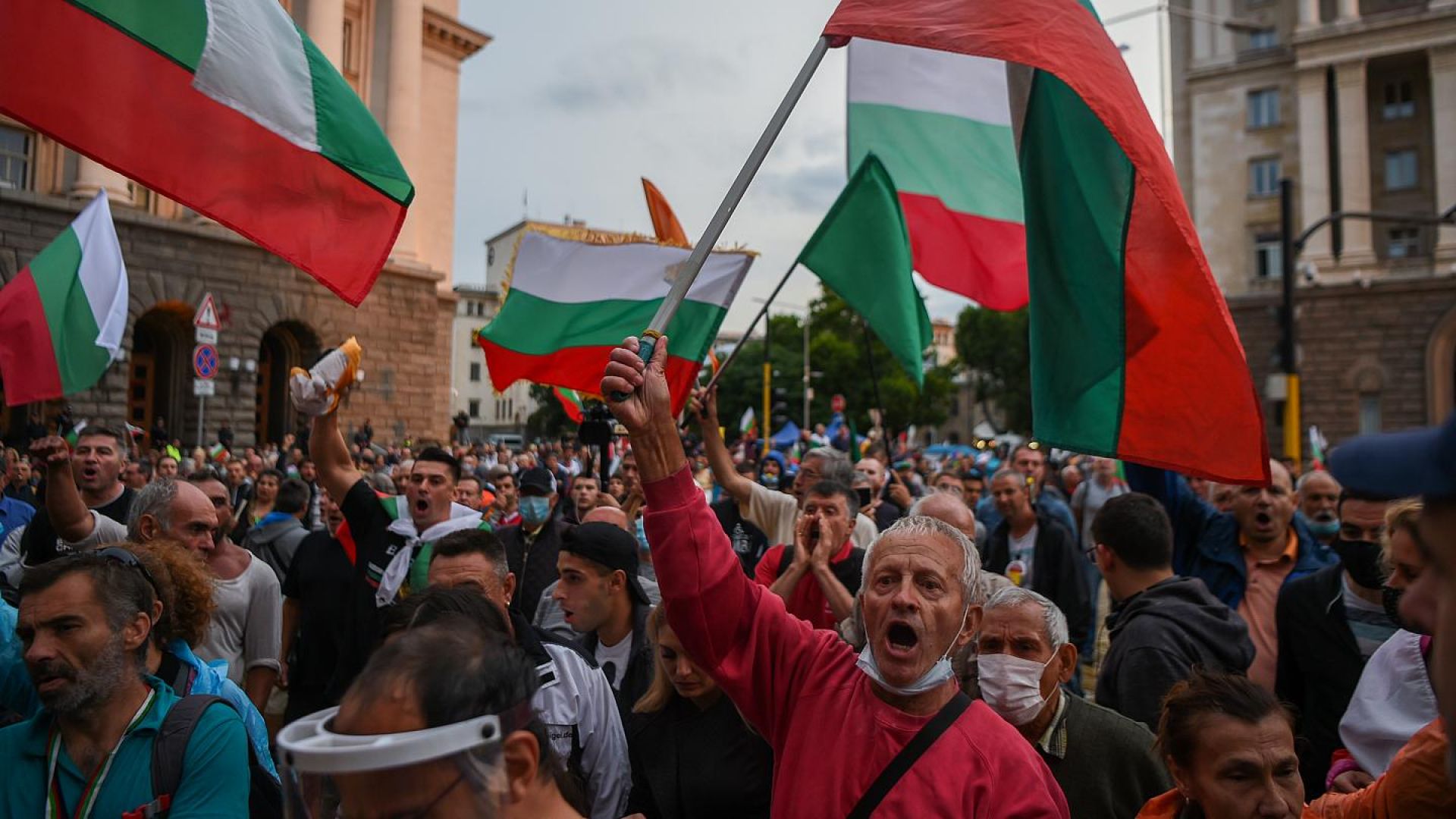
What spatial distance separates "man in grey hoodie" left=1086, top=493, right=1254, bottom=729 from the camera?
138 inches

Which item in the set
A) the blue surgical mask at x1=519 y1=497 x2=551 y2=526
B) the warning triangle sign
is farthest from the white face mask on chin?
the warning triangle sign

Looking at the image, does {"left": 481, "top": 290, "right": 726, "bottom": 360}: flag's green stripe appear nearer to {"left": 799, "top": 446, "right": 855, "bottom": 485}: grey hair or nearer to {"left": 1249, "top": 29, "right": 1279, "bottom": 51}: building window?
{"left": 799, "top": 446, "right": 855, "bottom": 485}: grey hair

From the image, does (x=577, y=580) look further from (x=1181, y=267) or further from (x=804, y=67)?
(x=1181, y=267)

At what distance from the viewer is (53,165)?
22625mm

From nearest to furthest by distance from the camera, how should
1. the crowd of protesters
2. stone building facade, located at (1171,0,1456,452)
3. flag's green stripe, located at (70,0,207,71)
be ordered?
the crowd of protesters < flag's green stripe, located at (70,0,207,71) < stone building facade, located at (1171,0,1456,452)

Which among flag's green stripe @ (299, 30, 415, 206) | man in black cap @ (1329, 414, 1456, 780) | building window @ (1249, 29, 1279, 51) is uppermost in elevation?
building window @ (1249, 29, 1279, 51)

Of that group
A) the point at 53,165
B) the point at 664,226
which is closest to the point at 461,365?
the point at 53,165

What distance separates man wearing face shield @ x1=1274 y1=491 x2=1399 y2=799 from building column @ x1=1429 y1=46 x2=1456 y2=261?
37097 mm

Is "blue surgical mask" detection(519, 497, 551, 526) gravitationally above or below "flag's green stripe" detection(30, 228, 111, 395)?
below

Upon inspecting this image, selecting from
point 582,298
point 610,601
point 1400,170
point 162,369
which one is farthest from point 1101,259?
point 1400,170

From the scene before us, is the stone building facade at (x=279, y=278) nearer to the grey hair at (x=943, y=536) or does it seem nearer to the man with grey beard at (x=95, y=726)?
the man with grey beard at (x=95, y=726)

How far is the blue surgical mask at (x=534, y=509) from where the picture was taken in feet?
23.9

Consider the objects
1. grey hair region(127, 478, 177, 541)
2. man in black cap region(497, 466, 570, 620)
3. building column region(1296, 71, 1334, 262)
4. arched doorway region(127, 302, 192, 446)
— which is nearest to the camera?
grey hair region(127, 478, 177, 541)

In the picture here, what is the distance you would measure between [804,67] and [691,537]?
1640 mm
